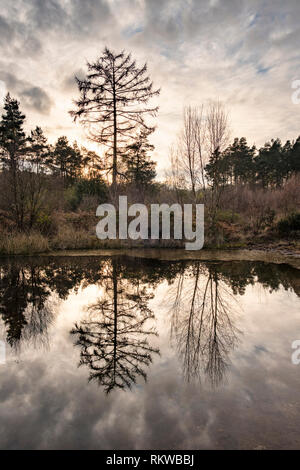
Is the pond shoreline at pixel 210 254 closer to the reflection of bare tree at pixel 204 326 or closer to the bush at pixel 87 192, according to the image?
the reflection of bare tree at pixel 204 326

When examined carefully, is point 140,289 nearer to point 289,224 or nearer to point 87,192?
point 289,224

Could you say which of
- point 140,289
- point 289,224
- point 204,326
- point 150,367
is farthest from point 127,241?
point 150,367

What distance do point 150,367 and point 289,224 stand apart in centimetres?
1434

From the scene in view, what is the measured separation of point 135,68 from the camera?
16.1m

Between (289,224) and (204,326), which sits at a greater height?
(289,224)

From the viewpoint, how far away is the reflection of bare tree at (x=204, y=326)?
10.3ft

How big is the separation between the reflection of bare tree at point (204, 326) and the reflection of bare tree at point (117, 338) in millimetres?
497

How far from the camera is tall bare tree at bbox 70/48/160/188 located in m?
15.9

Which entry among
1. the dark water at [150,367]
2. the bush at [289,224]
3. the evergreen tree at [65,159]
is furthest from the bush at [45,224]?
the evergreen tree at [65,159]

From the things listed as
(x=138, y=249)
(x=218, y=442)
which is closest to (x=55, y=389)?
(x=218, y=442)

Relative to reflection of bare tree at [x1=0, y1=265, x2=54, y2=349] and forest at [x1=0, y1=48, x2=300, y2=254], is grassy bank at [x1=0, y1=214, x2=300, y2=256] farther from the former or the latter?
reflection of bare tree at [x1=0, y1=265, x2=54, y2=349]

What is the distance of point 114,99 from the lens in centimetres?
1631

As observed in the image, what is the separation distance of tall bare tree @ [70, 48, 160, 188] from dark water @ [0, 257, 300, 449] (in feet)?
39.4

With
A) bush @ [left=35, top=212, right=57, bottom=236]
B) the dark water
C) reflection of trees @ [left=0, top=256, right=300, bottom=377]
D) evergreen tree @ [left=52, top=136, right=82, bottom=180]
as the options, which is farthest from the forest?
evergreen tree @ [left=52, top=136, right=82, bottom=180]
